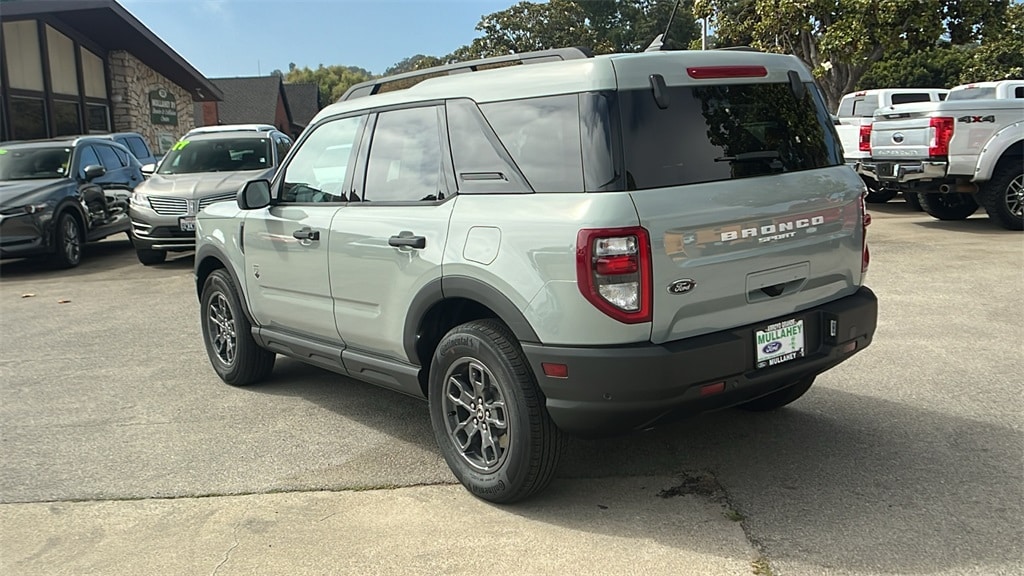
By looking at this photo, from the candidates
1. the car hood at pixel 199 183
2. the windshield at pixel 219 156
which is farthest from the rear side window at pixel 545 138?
the windshield at pixel 219 156

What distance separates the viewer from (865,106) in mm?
18031

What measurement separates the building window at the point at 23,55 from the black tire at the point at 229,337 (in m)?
16.1

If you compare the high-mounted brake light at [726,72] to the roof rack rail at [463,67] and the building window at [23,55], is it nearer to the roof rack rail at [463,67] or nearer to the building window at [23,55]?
the roof rack rail at [463,67]

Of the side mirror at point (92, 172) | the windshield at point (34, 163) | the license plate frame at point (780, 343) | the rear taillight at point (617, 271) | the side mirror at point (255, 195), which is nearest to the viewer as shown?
the rear taillight at point (617, 271)

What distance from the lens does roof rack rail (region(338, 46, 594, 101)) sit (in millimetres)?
4016

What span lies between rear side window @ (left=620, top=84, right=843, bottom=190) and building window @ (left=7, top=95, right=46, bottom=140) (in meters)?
19.2

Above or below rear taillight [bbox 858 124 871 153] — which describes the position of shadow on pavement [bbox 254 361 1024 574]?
below

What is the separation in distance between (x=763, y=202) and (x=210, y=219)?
3845mm

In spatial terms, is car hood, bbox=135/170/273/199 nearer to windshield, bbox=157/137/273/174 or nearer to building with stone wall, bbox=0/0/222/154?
windshield, bbox=157/137/273/174

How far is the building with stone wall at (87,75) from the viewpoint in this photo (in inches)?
771

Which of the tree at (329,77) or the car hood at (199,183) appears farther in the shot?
the tree at (329,77)

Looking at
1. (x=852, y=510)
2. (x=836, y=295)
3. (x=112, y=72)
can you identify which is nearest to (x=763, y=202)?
(x=836, y=295)

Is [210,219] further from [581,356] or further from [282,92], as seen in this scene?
[282,92]

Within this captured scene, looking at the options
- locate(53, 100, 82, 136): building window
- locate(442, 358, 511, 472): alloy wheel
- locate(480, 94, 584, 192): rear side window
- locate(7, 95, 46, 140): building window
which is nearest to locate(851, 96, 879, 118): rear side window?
locate(480, 94, 584, 192): rear side window
